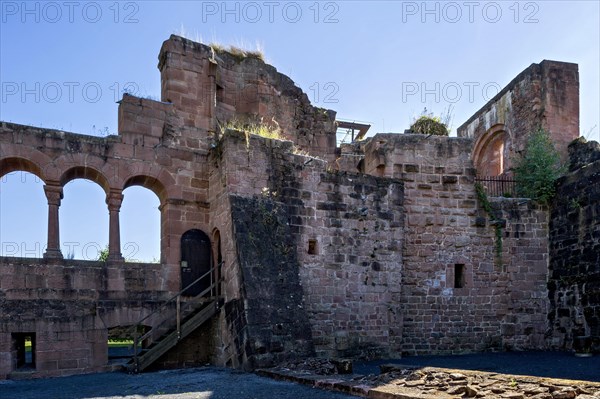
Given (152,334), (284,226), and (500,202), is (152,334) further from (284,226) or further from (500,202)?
(500,202)

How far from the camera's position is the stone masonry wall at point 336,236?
12.9 m

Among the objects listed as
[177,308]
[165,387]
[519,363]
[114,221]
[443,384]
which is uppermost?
[114,221]

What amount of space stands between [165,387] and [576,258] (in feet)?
33.3

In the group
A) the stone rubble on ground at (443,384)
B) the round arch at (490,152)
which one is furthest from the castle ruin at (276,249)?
the round arch at (490,152)

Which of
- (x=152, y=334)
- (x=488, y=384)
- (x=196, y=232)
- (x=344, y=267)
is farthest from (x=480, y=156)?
(x=488, y=384)

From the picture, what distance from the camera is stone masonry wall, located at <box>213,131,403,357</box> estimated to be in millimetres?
12891

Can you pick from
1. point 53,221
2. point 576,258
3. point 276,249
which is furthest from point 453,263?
point 53,221

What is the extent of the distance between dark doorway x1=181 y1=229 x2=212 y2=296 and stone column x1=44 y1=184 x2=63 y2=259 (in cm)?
248

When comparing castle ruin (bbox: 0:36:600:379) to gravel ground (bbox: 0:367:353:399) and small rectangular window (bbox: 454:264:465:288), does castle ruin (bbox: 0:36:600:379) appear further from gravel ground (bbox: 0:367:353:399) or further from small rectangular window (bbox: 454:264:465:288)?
gravel ground (bbox: 0:367:353:399)

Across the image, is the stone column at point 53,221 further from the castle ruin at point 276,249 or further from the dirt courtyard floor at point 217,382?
the dirt courtyard floor at point 217,382

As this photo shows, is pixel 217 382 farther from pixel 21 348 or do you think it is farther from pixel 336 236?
pixel 21 348

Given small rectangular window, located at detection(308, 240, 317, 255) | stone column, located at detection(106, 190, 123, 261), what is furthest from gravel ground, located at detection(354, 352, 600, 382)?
stone column, located at detection(106, 190, 123, 261)

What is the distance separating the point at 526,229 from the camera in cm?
1595

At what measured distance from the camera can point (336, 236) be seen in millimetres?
13594
